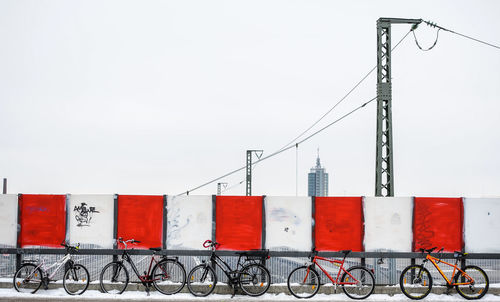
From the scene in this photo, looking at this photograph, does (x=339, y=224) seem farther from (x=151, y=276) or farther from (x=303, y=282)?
(x=151, y=276)

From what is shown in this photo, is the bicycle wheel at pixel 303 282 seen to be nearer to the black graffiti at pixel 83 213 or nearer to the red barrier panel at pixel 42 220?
the black graffiti at pixel 83 213

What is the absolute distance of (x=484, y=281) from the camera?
11.5 meters

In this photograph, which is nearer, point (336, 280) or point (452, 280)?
point (336, 280)

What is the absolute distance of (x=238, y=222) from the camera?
12023 millimetres

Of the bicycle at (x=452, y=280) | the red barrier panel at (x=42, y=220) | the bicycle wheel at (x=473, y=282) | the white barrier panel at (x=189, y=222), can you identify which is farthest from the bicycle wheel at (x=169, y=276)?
the bicycle wheel at (x=473, y=282)

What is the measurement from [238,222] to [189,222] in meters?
1.16

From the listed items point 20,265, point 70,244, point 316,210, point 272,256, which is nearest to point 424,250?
point 316,210

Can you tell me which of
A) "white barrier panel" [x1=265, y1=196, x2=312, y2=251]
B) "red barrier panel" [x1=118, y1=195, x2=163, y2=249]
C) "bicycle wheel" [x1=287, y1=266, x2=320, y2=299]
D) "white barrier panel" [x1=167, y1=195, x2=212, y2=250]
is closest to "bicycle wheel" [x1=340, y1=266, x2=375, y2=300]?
"bicycle wheel" [x1=287, y1=266, x2=320, y2=299]

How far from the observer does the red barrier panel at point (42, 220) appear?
39.4 feet

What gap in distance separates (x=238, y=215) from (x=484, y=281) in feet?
19.0

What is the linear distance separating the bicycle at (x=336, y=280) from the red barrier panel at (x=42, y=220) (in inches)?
220

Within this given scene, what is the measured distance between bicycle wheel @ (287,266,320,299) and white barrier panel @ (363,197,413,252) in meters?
1.59

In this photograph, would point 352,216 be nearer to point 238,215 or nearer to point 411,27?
point 238,215

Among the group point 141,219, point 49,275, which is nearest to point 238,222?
point 141,219
